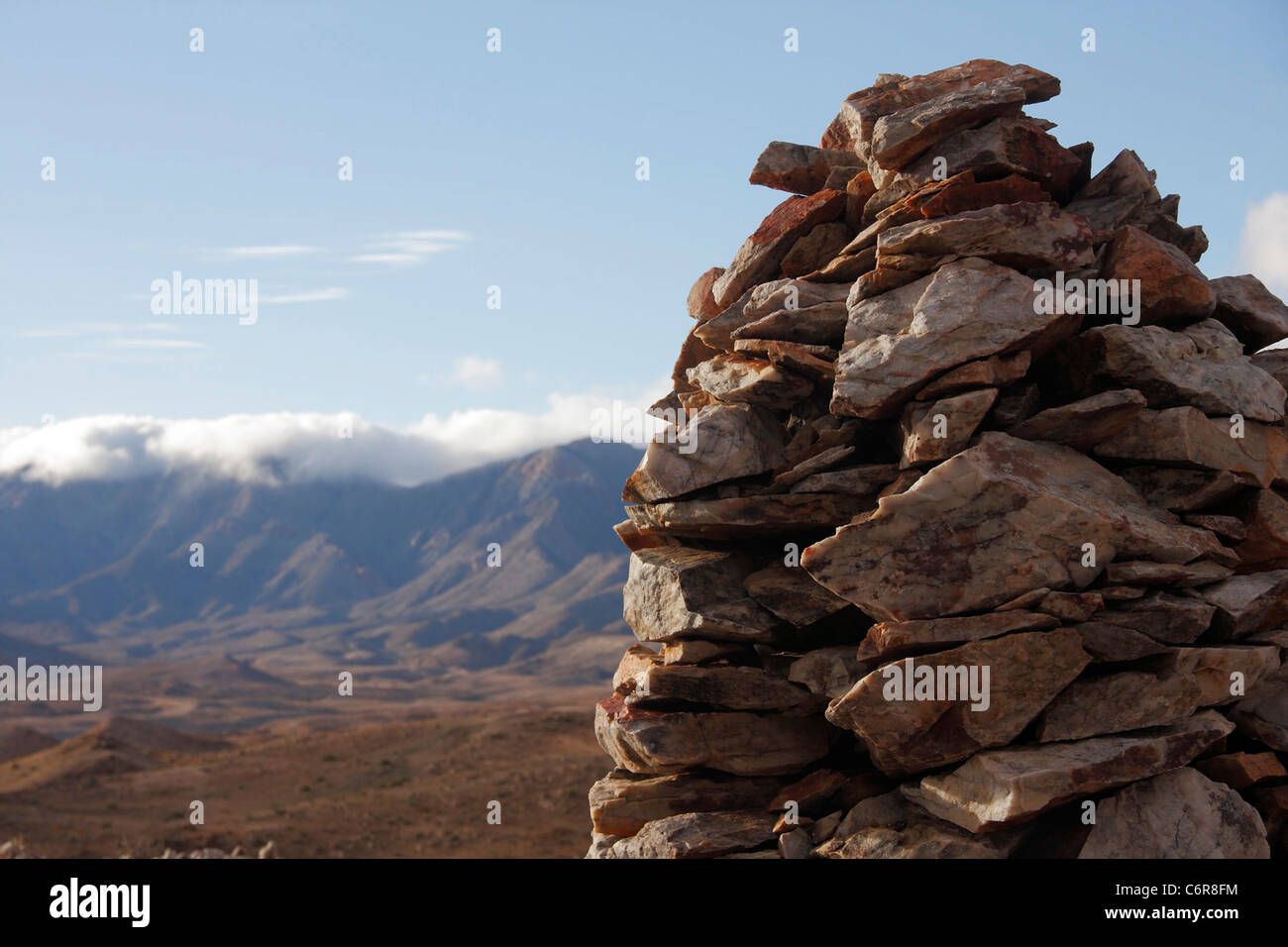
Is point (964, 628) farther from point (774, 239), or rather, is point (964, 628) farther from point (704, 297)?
point (704, 297)

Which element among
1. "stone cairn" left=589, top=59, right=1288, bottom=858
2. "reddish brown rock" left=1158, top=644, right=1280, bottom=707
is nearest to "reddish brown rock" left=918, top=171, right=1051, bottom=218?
"stone cairn" left=589, top=59, right=1288, bottom=858

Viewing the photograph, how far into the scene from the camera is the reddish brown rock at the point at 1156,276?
48.1 feet

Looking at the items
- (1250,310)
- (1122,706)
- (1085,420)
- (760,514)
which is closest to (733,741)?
(760,514)

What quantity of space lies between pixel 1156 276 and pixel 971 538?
198 inches

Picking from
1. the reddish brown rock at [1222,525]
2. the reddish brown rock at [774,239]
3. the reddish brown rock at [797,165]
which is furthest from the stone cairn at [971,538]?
the reddish brown rock at [797,165]

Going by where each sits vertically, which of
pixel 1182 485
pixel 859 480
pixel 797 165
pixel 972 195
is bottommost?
pixel 1182 485

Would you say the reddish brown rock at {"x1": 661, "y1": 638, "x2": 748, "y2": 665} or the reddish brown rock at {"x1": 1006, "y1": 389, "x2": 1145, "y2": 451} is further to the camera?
the reddish brown rock at {"x1": 661, "y1": 638, "x2": 748, "y2": 665}

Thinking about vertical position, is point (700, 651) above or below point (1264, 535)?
below

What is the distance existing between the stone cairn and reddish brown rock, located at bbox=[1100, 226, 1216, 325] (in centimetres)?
5

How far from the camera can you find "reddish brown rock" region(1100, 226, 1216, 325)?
1466 cm

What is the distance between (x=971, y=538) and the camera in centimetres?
1312

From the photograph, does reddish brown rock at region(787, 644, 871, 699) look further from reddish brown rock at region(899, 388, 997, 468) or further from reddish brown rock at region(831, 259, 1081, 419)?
reddish brown rock at region(831, 259, 1081, 419)

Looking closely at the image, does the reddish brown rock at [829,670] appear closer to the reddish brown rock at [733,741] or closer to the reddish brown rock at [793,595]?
the reddish brown rock at [793,595]

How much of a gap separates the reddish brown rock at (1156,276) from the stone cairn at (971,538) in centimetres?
5
